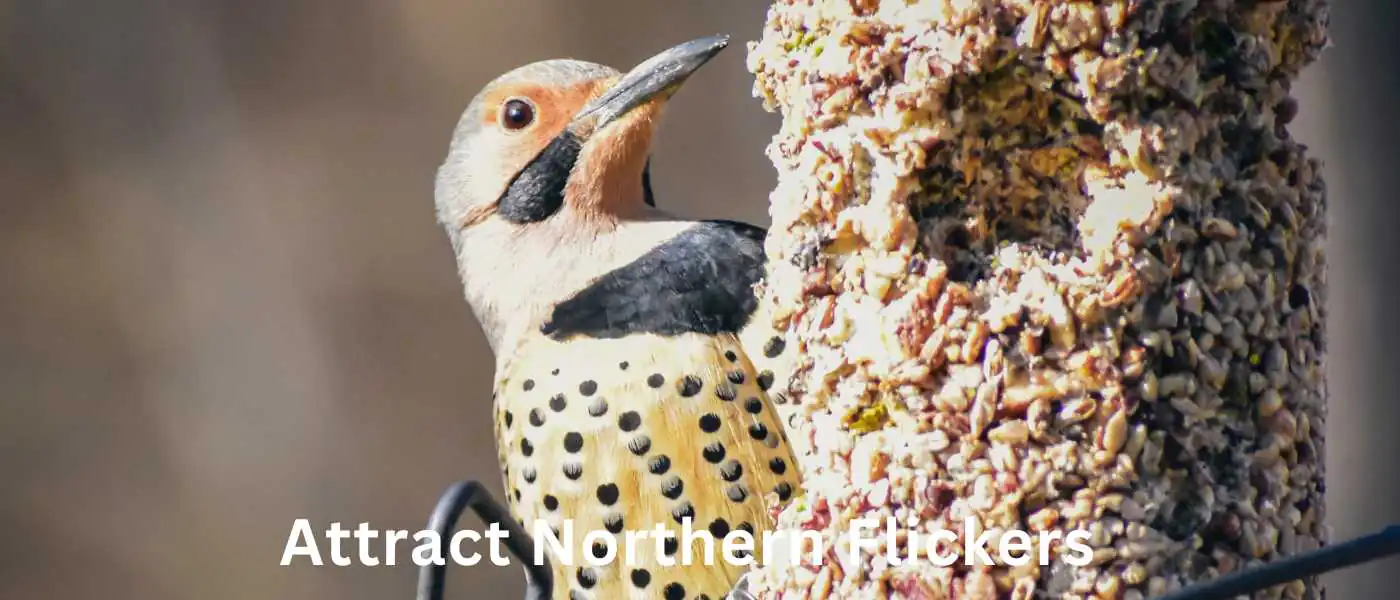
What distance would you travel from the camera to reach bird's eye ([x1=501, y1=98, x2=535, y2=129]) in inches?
108

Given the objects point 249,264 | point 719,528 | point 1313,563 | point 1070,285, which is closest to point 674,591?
point 719,528

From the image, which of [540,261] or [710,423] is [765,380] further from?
[540,261]

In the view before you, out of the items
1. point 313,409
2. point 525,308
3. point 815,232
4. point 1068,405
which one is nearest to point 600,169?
point 525,308

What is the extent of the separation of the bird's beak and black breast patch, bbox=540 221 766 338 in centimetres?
22

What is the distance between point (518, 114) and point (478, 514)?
1.41m

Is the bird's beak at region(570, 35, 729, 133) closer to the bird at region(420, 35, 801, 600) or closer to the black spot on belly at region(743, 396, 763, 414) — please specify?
the bird at region(420, 35, 801, 600)

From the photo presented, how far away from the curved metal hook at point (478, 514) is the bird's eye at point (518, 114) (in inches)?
53.2

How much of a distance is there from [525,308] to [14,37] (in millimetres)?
2055

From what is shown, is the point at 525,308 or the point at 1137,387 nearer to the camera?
the point at 1137,387

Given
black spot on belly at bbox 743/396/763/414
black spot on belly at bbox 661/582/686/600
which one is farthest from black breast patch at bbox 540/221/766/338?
black spot on belly at bbox 661/582/686/600

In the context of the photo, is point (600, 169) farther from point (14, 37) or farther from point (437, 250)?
point (14, 37)

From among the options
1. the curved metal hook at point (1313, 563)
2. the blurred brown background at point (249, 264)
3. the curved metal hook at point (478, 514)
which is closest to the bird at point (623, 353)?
the curved metal hook at point (478, 514)

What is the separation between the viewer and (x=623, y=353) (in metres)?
2.29

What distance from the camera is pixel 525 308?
2.55 m
